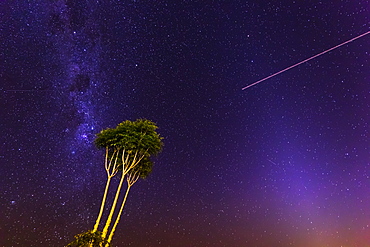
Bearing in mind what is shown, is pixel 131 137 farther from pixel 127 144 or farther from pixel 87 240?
pixel 87 240

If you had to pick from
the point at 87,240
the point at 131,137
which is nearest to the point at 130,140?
the point at 131,137

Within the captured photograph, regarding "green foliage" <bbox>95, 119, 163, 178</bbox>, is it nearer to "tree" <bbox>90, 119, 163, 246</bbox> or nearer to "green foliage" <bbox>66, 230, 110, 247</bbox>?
"tree" <bbox>90, 119, 163, 246</bbox>

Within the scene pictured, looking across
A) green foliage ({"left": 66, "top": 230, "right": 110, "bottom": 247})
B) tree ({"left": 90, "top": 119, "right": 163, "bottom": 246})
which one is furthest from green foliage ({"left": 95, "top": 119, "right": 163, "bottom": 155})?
green foliage ({"left": 66, "top": 230, "right": 110, "bottom": 247})

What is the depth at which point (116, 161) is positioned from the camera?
21984mm

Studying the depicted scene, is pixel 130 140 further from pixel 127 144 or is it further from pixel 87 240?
pixel 87 240

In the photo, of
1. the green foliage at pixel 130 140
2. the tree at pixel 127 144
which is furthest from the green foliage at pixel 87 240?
the green foliage at pixel 130 140

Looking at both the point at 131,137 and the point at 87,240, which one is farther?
the point at 131,137

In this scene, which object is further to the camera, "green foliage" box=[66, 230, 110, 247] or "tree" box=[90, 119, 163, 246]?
"tree" box=[90, 119, 163, 246]

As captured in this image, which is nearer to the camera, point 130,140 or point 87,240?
point 87,240

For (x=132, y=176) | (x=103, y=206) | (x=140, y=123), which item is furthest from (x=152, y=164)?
(x=103, y=206)

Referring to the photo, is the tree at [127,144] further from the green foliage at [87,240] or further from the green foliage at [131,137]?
the green foliage at [87,240]

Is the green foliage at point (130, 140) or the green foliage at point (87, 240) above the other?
the green foliage at point (130, 140)

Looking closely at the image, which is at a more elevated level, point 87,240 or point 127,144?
point 127,144

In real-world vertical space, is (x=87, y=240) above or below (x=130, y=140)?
below
